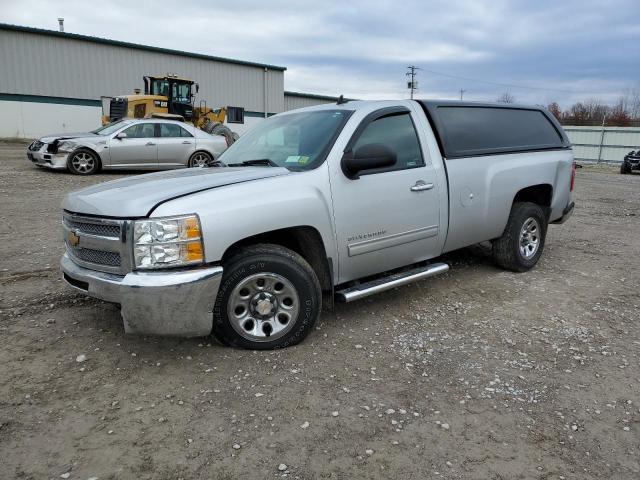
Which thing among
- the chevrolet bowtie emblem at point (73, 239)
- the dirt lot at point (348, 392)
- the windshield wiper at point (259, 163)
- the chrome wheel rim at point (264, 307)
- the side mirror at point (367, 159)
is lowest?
the dirt lot at point (348, 392)

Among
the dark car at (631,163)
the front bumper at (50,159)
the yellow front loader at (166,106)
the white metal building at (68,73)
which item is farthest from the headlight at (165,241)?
the white metal building at (68,73)

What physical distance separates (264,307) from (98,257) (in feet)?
3.81

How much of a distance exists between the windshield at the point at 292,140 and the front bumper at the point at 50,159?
977 centimetres

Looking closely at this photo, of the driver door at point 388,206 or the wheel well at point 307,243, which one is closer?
the wheel well at point 307,243

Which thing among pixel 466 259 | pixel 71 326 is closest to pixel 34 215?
pixel 71 326

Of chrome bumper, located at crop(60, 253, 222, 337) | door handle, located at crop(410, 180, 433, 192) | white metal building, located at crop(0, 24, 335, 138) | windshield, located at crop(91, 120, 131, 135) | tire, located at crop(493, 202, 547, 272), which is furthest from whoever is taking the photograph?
white metal building, located at crop(0, 24, 335, 138)

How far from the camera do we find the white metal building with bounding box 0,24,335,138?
30.3 meters

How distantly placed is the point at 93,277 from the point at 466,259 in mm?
4404

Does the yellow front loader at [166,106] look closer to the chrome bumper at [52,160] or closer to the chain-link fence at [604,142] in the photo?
the chrome bumper at [52,160]

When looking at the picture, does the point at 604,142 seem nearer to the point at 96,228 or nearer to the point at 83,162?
the point at 83,162

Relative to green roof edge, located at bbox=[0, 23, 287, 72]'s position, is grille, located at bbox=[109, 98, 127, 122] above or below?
below

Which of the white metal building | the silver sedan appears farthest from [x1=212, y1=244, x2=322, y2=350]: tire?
the white metal building

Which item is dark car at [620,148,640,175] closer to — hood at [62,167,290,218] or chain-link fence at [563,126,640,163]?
chain-link fence at [563,126,640,163]

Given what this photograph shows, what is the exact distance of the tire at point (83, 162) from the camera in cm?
1280
